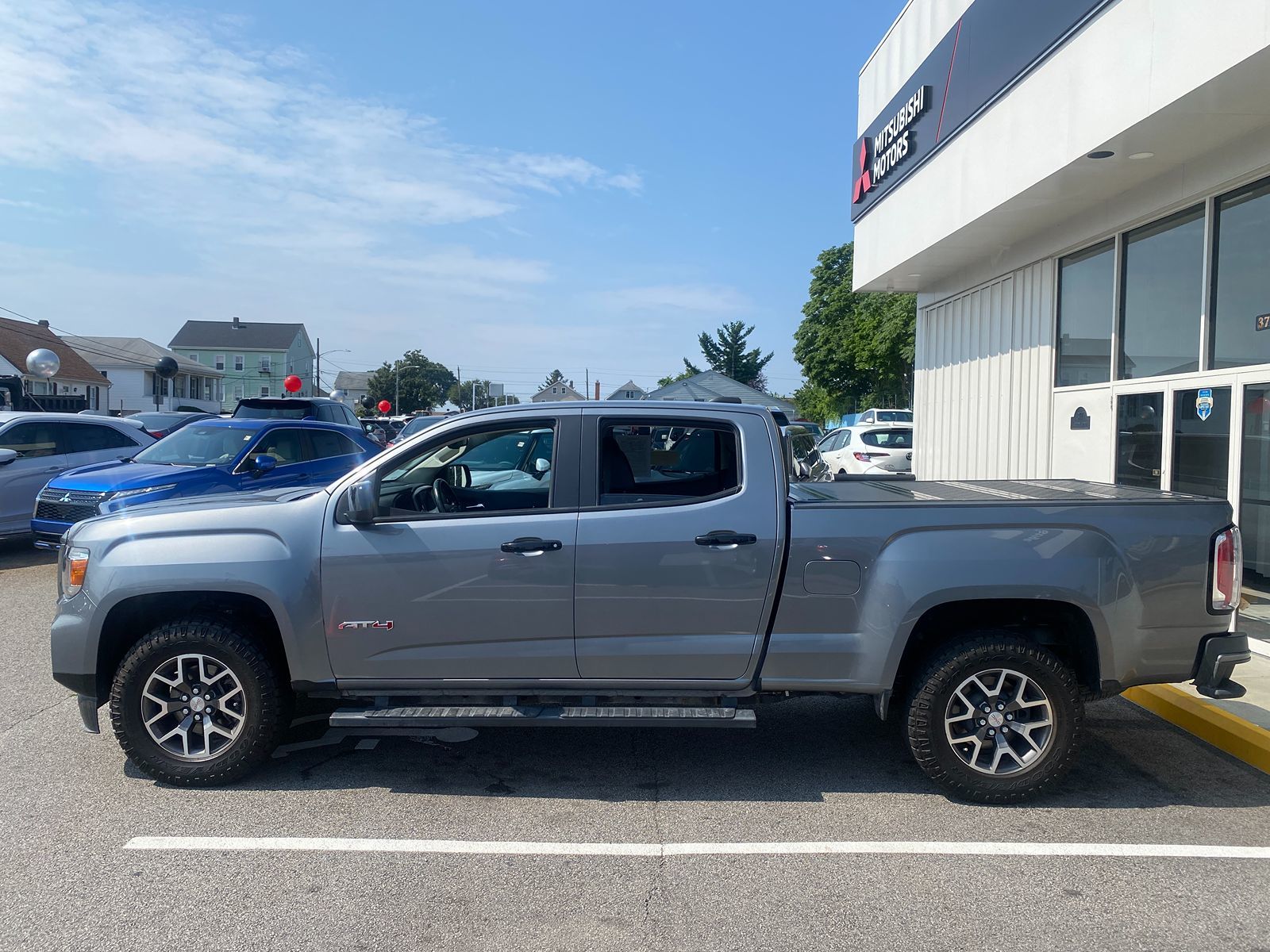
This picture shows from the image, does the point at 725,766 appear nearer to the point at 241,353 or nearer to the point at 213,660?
the point at 213,660

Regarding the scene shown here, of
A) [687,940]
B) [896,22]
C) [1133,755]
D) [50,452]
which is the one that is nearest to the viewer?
[687,940]

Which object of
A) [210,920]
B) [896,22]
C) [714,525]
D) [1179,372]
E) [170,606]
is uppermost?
[896,22]

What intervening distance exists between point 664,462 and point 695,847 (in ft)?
6.31

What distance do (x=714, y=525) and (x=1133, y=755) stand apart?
2.83m

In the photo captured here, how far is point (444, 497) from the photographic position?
200 inches

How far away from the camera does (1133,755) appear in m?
5.28

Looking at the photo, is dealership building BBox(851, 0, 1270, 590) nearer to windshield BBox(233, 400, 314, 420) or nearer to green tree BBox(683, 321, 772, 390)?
windshield BBox(233, 400, 314, 420)

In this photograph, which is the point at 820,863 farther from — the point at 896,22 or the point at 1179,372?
the point at 896,22

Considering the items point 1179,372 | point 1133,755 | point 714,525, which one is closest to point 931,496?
point 714,525

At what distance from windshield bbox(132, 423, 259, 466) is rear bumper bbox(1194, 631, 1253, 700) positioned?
954 centimetres

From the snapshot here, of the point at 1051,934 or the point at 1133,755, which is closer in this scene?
the point at 1051,934

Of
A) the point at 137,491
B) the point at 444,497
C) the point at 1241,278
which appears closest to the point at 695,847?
the point at 444,497

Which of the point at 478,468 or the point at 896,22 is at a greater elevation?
the point at 896,22

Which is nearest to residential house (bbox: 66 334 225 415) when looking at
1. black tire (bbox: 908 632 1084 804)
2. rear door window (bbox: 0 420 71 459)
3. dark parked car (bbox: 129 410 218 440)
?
dark parked car (bbox: 129 410 218 440)
